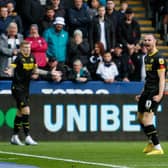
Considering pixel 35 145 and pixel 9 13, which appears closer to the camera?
pixel 35 145

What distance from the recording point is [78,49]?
2120 centimetres

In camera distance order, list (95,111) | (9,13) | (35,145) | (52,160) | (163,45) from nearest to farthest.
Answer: (52,160)
(35,145)
(95,111)
(9,13)
(163,45)

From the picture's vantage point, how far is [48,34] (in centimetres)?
2120

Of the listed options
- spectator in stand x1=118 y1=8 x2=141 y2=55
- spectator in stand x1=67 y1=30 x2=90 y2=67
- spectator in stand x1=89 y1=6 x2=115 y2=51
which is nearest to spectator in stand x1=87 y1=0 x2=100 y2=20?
A: spectator in stand x1=89 y1=6 x2=115 y2=51

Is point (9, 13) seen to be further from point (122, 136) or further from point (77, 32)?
point (122, 136)

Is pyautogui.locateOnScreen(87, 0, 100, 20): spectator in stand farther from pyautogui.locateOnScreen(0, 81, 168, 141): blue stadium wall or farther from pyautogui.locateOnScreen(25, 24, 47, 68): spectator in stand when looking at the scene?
pyautogui.locateOnScreen(0, 81, 168, 141): blue stadium wall

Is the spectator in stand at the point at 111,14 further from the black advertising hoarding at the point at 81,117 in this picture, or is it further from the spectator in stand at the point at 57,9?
the black advertising hoarding at the point at 81,117

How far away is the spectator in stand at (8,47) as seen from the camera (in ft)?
66.5

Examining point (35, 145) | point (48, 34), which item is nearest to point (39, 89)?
point (48, 34)

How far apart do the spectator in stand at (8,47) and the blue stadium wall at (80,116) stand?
18.9 inches

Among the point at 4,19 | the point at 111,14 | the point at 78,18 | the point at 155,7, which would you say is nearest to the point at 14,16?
the point at 4,19

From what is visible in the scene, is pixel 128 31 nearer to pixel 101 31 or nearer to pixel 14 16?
pixel 101 31

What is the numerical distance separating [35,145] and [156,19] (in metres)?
8.83

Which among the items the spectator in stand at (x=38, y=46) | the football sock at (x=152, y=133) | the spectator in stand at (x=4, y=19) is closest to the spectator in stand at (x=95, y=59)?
the spectator in stand at (x=38, y=46)
